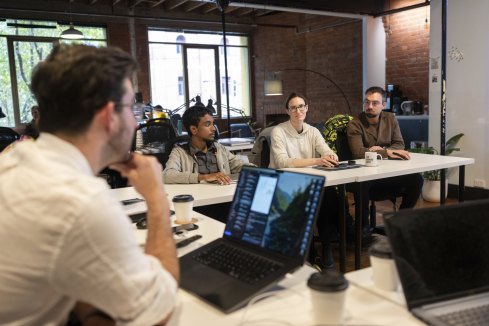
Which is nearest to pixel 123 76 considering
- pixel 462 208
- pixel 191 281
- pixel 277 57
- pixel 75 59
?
pixel 75 59

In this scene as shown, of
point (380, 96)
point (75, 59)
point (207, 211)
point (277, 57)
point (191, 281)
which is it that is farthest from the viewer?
point (277, 57)

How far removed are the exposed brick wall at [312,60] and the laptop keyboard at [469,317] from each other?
7052 millimetres

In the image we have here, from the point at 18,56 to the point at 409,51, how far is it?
22.5 feet

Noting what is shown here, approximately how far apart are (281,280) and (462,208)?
48cm

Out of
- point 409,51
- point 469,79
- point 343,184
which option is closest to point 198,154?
point 343,184

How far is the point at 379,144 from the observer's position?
372 cm

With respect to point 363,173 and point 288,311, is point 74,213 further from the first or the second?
point 363,173

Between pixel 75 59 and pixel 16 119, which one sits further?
pixel 16 119

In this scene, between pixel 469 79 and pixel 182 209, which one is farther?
pixel 469 79

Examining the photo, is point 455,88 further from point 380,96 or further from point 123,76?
point 123,76

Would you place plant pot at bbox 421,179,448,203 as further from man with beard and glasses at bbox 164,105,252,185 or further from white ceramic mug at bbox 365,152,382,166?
man with beard and glasses at bbox 164,105,252,185

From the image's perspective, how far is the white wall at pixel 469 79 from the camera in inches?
182

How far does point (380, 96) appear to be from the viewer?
12.0 ft

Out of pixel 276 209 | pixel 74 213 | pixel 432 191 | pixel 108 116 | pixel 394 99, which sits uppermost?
pixel 394 99
